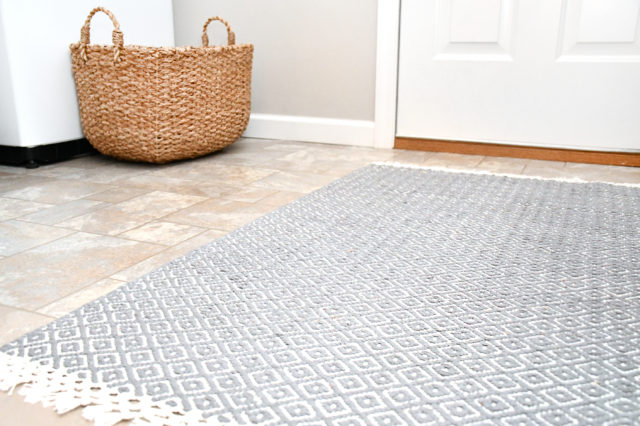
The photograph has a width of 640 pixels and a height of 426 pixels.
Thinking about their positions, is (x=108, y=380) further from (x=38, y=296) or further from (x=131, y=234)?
(x=131, y=234)

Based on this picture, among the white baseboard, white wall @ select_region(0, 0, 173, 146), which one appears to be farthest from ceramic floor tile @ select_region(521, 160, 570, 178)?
white wall @ select_region(0, 0, 173, 146)

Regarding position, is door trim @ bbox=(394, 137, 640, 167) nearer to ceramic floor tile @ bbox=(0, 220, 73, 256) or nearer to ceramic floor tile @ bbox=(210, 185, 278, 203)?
ceramic floor tile @ bbox=(210, 185, 278, 203)

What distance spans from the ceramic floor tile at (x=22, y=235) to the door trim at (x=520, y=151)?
52.1 inches

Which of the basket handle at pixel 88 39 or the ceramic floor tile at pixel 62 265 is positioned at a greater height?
the basket handle at pixel 88 39

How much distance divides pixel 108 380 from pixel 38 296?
1.09 ft

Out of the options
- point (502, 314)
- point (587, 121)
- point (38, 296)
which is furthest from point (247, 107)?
point (502, 314)

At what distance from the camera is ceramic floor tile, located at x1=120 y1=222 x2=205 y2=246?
4.01ft

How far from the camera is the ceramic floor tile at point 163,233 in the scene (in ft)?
4.01

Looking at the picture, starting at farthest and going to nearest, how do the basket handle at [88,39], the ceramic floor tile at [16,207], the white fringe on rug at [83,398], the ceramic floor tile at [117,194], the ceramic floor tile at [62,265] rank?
1. the basket handle at [88,39]
2. the ceramic floor tile at [117,194]
3. the ceramic floor tile at [16,207]
4. the ceramic floor tile at [62,265]
5. the white fringe on rug at [83,398]

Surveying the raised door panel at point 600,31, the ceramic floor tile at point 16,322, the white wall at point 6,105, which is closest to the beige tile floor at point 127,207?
the ceramic floor tile at point 16,322

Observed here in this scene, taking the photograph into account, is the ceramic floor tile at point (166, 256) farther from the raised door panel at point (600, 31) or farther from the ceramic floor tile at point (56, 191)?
the raised door panel at point (600, 31)

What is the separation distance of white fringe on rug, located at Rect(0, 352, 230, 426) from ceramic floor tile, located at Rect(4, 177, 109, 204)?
2.89 ft

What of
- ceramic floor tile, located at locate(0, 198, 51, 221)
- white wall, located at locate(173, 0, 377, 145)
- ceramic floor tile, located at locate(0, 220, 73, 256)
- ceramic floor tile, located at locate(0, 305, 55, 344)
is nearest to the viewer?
ceramic floor tile, located at locate(0, 305, 55, 344)

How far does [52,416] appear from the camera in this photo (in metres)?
0.65
